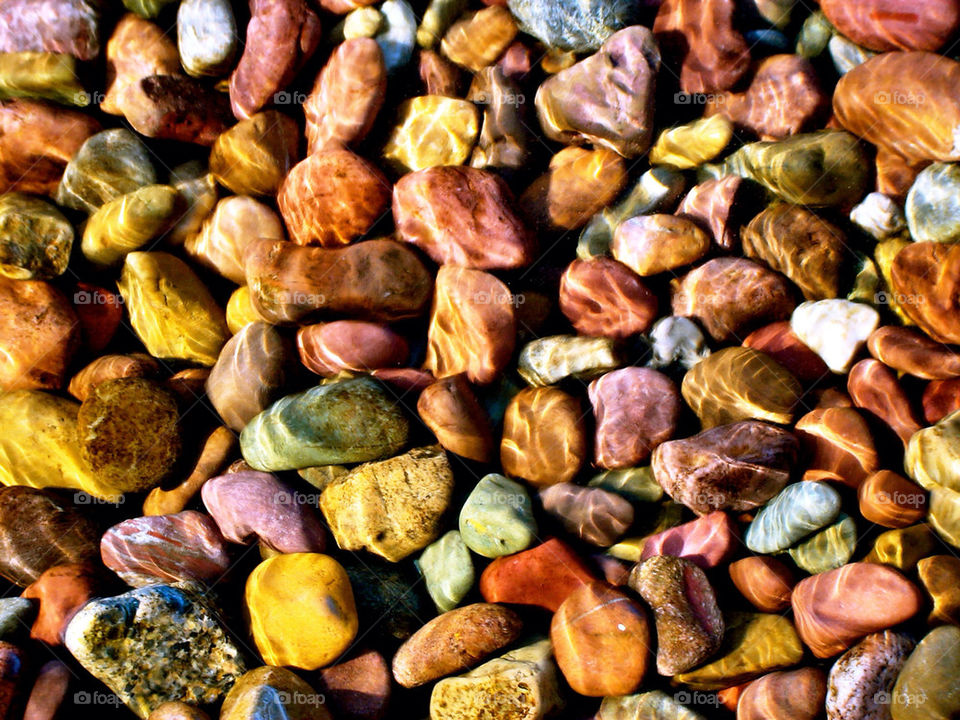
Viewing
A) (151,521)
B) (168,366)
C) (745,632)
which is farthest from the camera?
(168,366)

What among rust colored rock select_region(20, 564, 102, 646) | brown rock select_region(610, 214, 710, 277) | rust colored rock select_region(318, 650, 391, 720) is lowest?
rust colored rock select_region(318, 650, 391, 720)

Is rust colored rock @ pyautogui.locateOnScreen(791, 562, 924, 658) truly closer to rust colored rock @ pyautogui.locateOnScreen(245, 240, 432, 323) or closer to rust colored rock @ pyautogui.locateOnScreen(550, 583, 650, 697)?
rust colored rock @ pyautogui.locateOnScreen(550, 583, 650, 697)

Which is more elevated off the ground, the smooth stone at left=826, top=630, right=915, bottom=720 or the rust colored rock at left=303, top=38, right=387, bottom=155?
the rust colored rock at left=303, top=38, right=387, bottom=155

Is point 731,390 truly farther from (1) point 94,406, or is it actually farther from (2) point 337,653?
(1) point 94,406

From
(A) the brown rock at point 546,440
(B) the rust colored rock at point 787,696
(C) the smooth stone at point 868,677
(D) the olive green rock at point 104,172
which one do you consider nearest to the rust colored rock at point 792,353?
(A) the brown rock at point 546,440

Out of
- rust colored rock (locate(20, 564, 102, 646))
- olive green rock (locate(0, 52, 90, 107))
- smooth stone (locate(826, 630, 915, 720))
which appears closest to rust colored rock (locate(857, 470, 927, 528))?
smooth stone (locate(826, 630, 915, 720))

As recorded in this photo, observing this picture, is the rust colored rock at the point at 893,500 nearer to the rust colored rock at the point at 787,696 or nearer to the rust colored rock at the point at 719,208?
the rust colored rock at the point at 787,696

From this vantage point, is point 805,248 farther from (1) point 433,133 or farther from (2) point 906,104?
(1) point 433,133

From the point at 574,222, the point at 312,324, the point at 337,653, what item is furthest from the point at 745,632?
the point at 312,324
